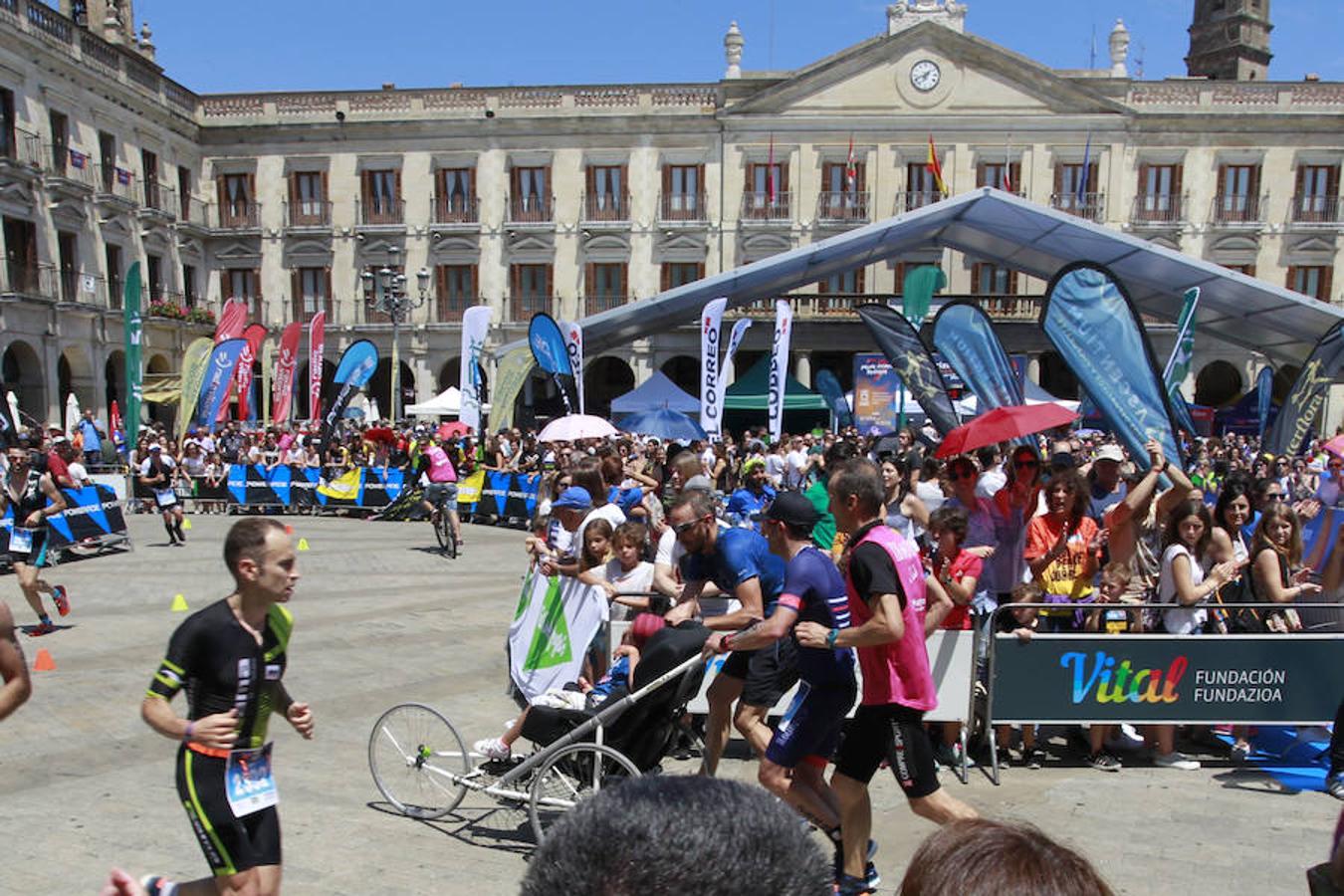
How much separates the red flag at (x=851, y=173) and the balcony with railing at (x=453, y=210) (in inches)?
571

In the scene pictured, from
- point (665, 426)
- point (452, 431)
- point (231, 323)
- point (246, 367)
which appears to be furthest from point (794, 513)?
point (231, 323)

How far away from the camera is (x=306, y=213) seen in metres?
38.3

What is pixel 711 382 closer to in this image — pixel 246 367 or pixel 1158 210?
pixel 246 367

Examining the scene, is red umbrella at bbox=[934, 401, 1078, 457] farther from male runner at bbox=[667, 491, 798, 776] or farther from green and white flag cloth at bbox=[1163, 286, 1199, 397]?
male runner at bbox=[667, 491, 798, 776]

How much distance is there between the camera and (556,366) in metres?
16.5

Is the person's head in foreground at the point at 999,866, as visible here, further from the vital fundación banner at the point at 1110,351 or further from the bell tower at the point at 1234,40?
the bell tower at the point at 1234,40

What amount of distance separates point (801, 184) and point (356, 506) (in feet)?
75.6

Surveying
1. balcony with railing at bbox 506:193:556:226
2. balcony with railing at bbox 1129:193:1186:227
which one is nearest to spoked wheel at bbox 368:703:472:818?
balcony with railing at bbox 506:193:556:226

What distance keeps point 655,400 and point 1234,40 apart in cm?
4855

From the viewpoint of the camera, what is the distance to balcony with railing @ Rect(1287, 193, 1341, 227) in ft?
116

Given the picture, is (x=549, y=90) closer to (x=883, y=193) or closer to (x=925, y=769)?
(x=883, y=193)

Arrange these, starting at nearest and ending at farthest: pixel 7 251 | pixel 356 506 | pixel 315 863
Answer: pixel 315 863 → pixel 356 506 → pixel 7 251

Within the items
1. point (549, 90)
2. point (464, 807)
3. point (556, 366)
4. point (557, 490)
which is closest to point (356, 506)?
point (556, 366)

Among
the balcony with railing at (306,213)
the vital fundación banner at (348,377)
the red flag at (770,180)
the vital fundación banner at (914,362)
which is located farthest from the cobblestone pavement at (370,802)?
the balcony with railing at (306,213)
